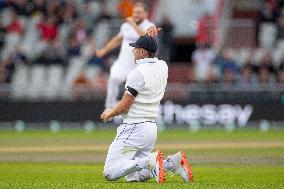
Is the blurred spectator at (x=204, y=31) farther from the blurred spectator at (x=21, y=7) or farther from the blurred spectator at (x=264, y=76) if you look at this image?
the blurred spectator at (x=21, y=7)

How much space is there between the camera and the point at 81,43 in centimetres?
3127

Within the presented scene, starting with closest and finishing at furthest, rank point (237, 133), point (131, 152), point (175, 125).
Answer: point (131, 152) → point (237, 133) → point (175, 125)

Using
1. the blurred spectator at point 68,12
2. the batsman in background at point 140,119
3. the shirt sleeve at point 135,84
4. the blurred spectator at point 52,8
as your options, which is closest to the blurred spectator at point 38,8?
the blurred spectator at point 52,8

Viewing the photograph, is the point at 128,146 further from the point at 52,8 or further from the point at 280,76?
the point at 52,8

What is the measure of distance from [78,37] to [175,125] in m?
4.28

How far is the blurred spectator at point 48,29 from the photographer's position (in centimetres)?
3162

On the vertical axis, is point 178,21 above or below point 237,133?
above

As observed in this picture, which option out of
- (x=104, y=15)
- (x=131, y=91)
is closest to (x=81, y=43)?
(x=104, y=15)

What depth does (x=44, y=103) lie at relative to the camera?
2994 centimetres

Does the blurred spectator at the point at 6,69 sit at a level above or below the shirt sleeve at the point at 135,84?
below

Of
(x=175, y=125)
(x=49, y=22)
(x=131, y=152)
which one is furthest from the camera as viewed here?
(x=49, y=22)

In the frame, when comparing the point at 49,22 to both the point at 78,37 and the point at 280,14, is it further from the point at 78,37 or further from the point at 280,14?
the point at 280,14

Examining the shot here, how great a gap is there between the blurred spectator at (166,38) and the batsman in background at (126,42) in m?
9.17

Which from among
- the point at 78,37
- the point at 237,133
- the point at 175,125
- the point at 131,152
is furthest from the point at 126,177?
the point at 78,37
